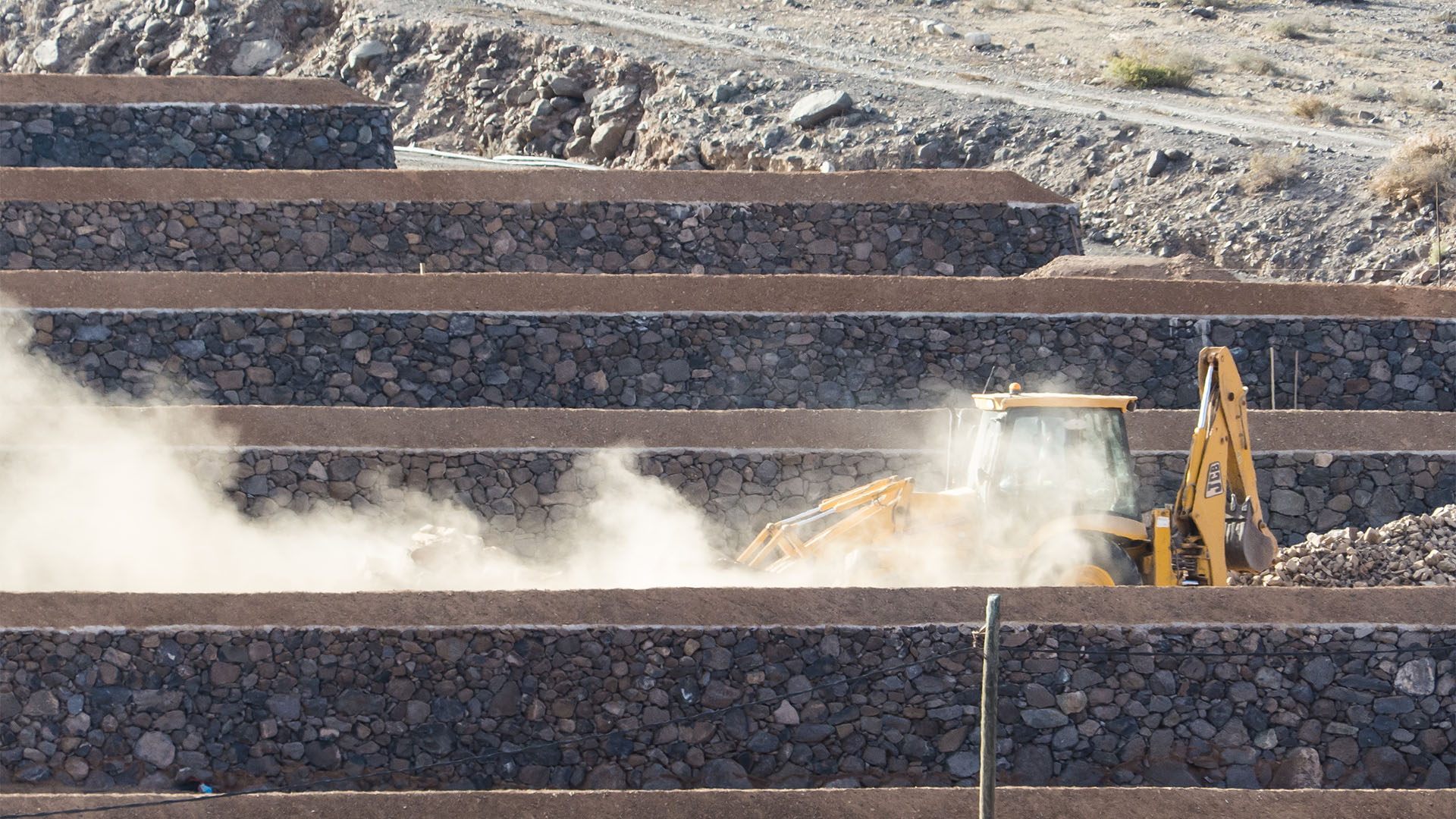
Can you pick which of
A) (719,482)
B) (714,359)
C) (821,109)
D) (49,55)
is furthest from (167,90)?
(49,55)

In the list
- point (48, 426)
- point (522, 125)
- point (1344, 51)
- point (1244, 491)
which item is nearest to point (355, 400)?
point (48, 426)

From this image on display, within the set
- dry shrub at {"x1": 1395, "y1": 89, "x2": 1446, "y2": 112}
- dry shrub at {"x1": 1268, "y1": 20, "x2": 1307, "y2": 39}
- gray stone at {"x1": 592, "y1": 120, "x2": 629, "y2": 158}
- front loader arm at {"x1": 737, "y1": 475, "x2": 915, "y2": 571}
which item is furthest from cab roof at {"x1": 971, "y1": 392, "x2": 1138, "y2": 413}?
dry shrub at {"x1": 1268, "y1": 20, "x2": 1307, "y2": 39}

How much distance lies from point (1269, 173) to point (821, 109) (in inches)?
356

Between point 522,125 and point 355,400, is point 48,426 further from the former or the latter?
point 522,125

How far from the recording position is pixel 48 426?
57.8 ft

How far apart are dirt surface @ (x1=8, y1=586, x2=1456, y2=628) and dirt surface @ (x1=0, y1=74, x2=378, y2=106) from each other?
14.7 metres

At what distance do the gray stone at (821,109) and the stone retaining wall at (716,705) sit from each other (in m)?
20.9

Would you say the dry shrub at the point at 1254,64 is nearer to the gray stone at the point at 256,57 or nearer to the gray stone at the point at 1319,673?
the gray stone at the point at 256,57

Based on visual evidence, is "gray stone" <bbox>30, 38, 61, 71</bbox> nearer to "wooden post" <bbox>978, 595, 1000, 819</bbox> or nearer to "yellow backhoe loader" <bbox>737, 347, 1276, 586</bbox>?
"yellow backhoe loader" <bbox>737, 347, 1276, 586</bbox>

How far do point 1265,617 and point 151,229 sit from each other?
55.2ft

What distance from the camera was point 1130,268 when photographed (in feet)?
70.8

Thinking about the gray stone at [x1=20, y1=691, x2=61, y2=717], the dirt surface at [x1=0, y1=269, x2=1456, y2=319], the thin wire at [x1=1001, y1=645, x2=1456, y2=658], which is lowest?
the gray stone at [x1=20, y1=691, x2=61, y2=717]

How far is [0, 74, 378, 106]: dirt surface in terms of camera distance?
2480cm

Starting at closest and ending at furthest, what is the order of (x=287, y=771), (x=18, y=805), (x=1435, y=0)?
1. (x=18, y=805)
2. (x=287, y=771)
3. (x=1435, y=0)
